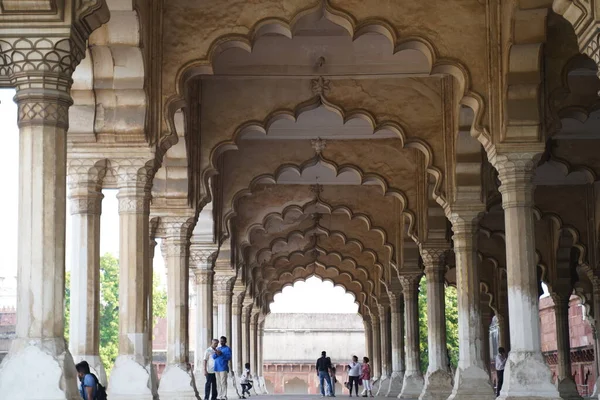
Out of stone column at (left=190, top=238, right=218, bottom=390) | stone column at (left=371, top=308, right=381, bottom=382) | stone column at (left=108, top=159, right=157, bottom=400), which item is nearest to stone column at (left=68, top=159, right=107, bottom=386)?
stone column at (left=108, top=159, right=157, bottom=400)

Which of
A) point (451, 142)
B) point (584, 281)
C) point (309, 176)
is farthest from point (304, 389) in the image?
point (451, 142)

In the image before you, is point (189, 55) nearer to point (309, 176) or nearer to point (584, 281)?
point (309, 176)

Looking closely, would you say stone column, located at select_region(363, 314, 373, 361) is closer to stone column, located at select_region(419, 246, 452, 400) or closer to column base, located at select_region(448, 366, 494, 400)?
stone column, located at select_region(419, 246, 452, 400)

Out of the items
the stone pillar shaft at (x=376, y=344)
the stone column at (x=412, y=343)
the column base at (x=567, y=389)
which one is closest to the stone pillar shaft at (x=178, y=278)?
the stone column at (x=412, y=343)

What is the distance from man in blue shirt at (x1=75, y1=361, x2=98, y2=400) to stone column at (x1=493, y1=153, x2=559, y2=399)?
5494mm

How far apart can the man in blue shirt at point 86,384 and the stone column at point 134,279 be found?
208cm

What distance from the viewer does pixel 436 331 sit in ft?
72.1

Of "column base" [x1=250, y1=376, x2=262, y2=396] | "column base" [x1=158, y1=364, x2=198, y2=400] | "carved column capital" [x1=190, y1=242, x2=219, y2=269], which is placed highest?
"carved column capital" [x1=190, y1=242, x2=219, y2=269]

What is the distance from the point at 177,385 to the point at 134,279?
12.2 feet

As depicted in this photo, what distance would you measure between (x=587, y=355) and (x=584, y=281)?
727 centimetres

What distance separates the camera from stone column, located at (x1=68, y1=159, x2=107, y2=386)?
558 inches

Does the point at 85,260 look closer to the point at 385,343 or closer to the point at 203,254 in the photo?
the point at 203,254

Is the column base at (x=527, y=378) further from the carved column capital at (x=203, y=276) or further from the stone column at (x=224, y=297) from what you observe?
the stone column at (x=224, y=297)

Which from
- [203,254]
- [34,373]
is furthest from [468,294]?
[34,373]
